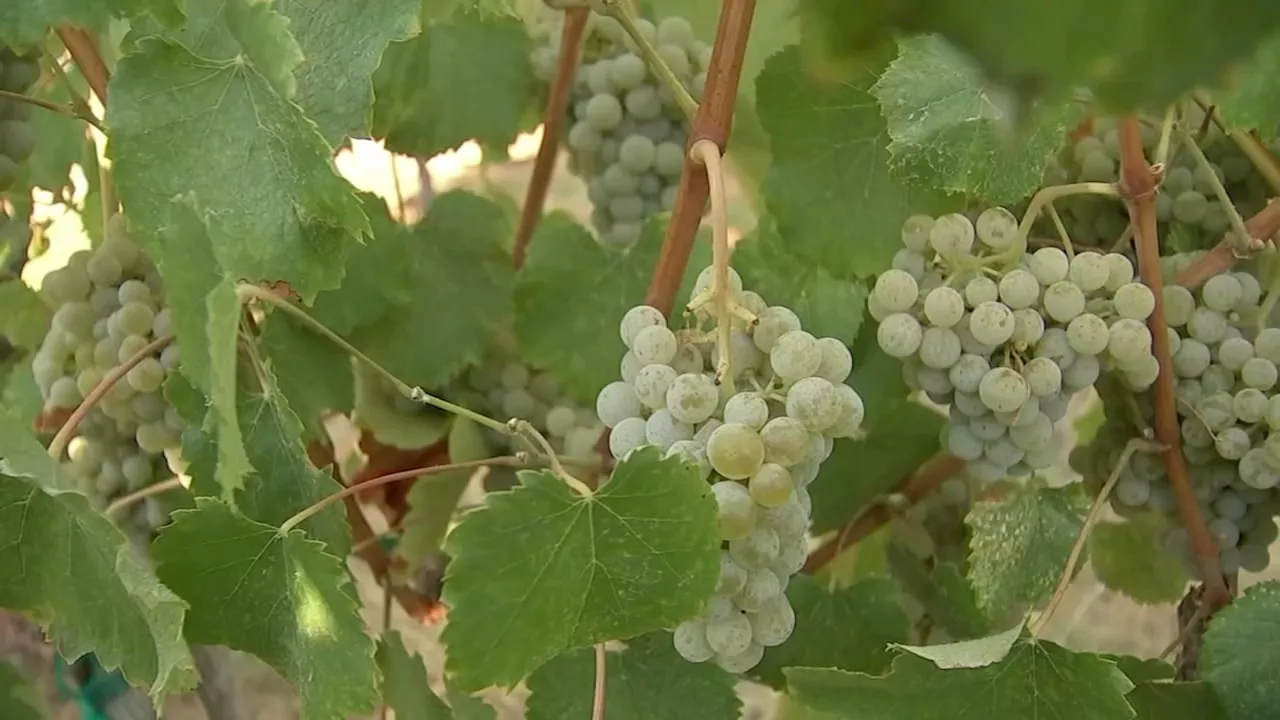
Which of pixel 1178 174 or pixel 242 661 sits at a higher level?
pixel 1178 174

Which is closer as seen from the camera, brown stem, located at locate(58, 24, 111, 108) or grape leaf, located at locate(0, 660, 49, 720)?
brown stem, located at locate(58, 24, 111, 108)

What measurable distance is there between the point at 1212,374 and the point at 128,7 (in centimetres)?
45

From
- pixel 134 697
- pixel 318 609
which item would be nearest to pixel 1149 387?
pixel 318 609

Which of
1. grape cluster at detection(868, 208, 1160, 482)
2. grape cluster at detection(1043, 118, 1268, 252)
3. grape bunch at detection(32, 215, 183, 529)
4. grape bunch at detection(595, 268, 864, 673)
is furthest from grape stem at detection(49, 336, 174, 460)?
grape cluster at detection(1043, 118, 1268, 252)

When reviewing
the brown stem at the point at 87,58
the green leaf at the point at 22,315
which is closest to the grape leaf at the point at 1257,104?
the brown stem at the point at 87,58

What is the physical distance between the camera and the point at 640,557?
1.41 feet

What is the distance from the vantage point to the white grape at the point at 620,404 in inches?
17.7

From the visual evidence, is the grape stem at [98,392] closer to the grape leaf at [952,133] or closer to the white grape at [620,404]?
the white grape at [620,404]

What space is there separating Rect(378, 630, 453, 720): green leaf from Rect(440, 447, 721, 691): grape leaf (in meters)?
0.16

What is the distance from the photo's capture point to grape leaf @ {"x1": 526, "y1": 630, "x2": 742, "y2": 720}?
55cm

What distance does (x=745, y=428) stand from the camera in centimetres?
41

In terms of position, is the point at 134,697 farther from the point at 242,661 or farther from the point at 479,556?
the point at 479,556

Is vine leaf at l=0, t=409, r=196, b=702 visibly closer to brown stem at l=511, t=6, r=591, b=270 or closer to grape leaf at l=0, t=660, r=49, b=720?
grape leaf at l=0, t=660, r=49, b=720

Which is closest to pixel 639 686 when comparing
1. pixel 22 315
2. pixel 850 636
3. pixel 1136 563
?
pixel 850 636
